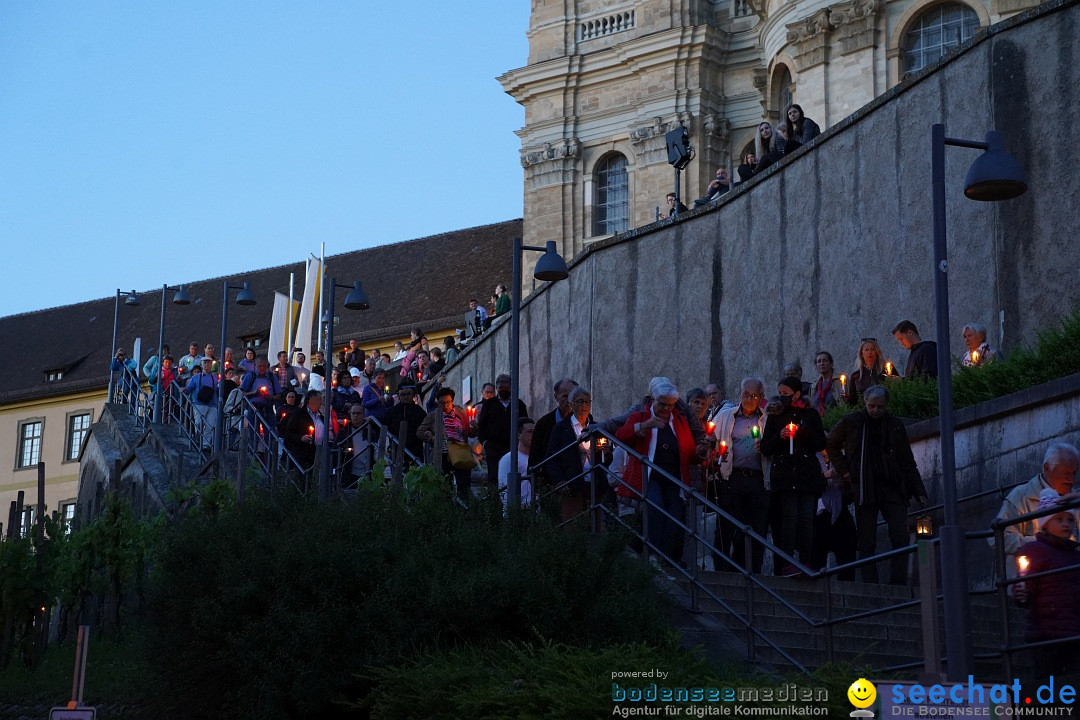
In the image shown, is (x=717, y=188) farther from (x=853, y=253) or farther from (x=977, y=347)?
(x=977, y=347)

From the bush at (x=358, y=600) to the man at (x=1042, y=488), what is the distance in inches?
102

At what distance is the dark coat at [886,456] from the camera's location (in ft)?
47.3

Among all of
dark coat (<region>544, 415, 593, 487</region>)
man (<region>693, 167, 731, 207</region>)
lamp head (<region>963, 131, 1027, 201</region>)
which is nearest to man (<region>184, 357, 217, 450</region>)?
man (<region>693, 167, 731, 207</region>)

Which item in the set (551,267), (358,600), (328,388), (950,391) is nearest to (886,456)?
(950,391)

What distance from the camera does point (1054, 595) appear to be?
10.0 metres

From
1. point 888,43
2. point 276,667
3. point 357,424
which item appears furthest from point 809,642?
point 888,43

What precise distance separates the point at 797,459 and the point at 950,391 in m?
4.29

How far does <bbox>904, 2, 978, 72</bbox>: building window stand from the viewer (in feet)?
113

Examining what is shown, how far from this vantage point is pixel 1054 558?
1011 cm

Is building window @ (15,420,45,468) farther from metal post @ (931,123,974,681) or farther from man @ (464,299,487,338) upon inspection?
metal post @ (931,123,974,681)

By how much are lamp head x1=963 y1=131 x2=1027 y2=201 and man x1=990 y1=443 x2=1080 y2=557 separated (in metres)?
1.86

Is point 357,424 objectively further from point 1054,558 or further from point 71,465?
point 71,465

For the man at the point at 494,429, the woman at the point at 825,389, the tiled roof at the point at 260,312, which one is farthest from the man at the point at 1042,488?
the tiled roof at the point at 260,312

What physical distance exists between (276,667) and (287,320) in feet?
118
